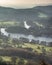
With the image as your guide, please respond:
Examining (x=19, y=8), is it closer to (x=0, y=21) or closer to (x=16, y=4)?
(x=16, y=4)

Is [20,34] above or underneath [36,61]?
above

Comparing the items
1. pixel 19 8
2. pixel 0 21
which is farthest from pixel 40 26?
pixel 0 21

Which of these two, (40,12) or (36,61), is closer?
(36,61)

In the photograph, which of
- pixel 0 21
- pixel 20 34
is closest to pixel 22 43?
pixel 20 34

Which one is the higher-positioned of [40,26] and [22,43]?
[40,26]

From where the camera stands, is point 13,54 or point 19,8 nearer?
point 13,54

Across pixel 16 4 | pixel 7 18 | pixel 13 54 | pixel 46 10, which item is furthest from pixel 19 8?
pixel 13 54

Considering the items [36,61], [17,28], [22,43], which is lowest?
[36,61]

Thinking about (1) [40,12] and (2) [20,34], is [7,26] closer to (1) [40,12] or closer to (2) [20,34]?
(2) [20,34]
